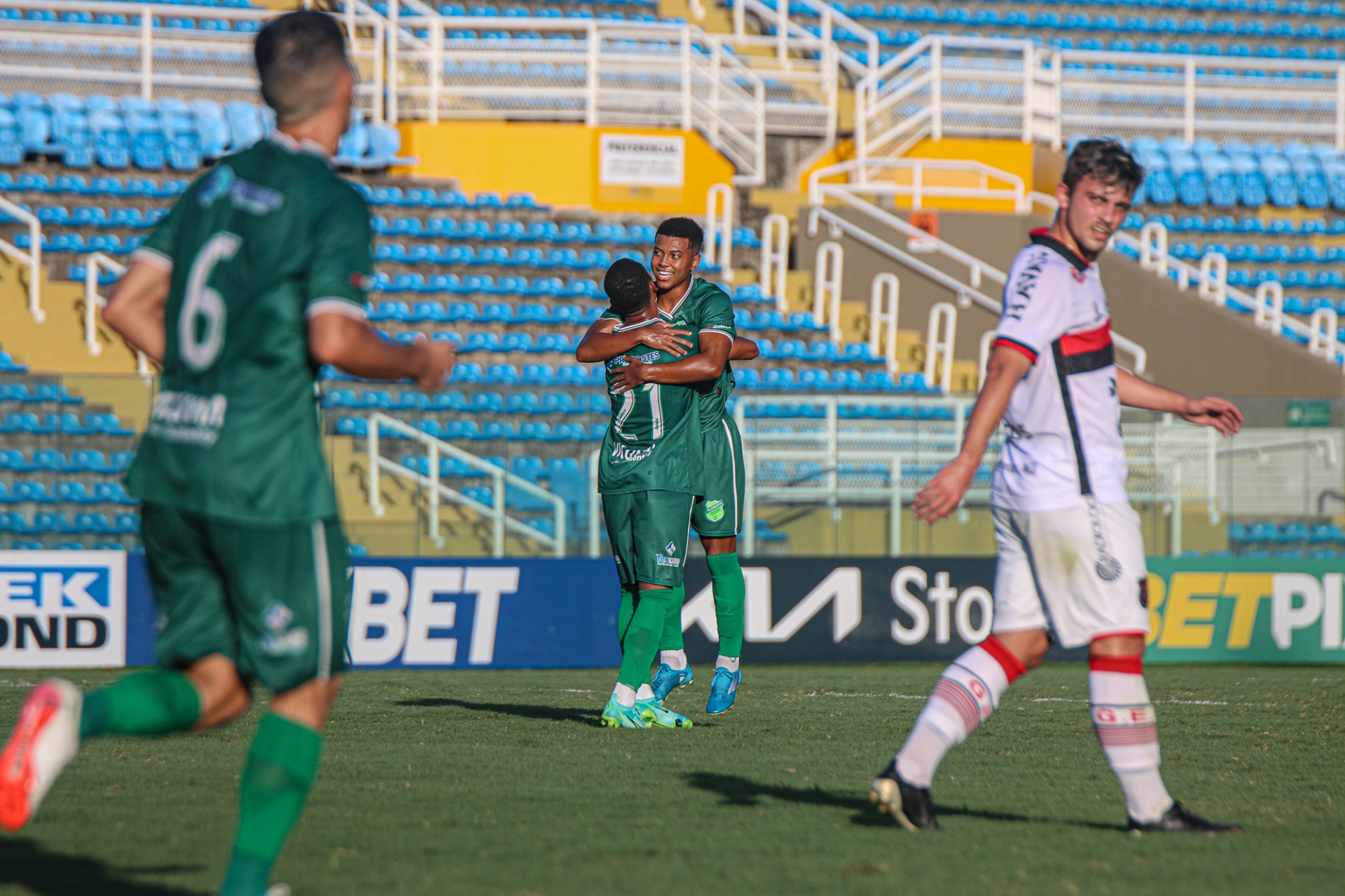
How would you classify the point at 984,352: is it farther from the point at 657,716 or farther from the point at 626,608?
the point at 657,716

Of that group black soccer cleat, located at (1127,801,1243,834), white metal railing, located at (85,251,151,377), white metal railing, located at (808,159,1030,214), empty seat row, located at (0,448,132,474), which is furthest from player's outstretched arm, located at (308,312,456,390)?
white metal railing, located at (808,159,1030,214)

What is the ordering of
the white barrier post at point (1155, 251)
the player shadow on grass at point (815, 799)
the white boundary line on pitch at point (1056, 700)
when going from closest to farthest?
1. the player shadow on grass at point (815, 799)
2. the white boundary line on pitch at point (1056, 700)
3. the white barrier post at point (1155, 251)

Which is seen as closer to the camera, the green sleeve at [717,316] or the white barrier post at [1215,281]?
the green sleeve at [717,316]

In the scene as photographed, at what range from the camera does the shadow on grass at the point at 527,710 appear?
7.68 metres

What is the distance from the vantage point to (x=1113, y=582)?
175 inches

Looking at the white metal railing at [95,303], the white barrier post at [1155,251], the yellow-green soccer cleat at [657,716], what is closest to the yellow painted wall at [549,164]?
the white metal railing at [95,303]

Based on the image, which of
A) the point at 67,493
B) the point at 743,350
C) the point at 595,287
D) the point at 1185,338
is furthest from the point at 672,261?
the point at 1185,338

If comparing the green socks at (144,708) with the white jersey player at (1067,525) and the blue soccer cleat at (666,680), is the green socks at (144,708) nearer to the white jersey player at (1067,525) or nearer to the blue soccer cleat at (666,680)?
the white jersey player at (1067,525)

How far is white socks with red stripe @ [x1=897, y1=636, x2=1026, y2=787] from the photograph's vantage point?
14.7ft

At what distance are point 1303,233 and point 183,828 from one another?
1939 centimetres

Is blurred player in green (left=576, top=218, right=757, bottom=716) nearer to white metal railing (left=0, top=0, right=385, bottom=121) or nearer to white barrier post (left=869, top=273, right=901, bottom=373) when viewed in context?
white barrier post (left=869, top=273, right=901, bottom=373)

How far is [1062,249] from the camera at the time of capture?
4629mm

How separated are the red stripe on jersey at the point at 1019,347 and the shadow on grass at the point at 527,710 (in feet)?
11.3

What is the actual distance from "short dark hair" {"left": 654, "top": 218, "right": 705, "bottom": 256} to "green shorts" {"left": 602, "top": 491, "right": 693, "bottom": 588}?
1088 mm
